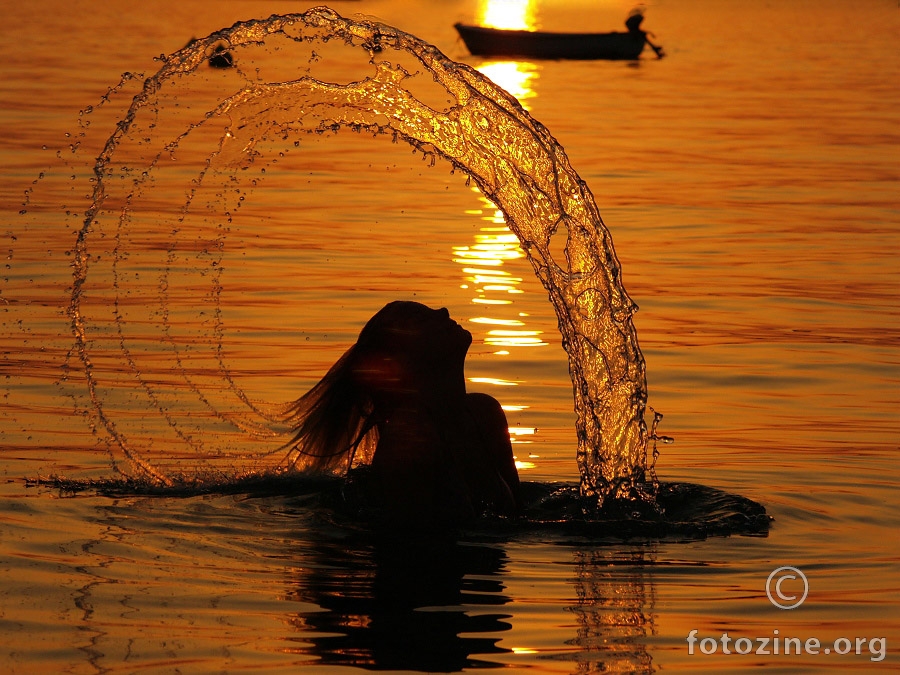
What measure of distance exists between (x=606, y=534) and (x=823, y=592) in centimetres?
139

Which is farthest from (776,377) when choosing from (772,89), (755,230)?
(772,89)

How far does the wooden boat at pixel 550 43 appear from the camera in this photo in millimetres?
64438

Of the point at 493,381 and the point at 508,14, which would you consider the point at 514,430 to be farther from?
the point at 508,14

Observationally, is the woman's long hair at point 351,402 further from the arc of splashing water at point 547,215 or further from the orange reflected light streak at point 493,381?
the orange reflected light streak at point 493,381

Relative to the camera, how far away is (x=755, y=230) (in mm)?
21984

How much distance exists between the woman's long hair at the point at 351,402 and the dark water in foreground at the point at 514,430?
50cm

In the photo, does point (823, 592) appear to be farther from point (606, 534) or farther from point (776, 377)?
point (776, 377)

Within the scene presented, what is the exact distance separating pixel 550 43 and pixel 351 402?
5681 centimetres

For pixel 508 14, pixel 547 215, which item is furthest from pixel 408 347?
pixel 508 14

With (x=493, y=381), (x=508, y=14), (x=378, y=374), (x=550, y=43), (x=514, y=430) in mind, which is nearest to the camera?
(x=378, y=374)

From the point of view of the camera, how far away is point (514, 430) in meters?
12.0
